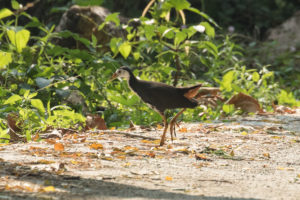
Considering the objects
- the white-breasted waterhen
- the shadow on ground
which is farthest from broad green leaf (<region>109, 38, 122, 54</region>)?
the shadow on ground

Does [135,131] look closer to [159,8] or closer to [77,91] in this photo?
[77,91]

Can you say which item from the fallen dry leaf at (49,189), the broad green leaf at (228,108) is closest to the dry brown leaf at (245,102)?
the broad green leaf at (228,108)

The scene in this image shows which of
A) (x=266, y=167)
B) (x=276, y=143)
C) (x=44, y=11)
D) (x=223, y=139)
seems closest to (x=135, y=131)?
(x=223, y=139)

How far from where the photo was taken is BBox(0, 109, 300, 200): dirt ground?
266 cm

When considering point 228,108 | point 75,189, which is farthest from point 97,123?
point 75,189

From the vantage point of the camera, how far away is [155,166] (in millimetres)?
3359

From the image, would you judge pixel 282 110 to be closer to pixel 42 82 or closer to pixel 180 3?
pixel 180 3

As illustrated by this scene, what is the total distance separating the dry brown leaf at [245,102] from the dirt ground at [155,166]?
119cm

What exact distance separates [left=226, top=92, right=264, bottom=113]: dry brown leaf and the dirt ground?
1.19 m

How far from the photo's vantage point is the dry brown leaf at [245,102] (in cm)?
629

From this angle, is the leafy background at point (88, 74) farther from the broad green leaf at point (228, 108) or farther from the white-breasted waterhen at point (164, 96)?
the white-breasted waterhen at point (164, 96)

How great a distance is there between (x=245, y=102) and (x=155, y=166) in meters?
3.24

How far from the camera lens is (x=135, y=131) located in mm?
5113

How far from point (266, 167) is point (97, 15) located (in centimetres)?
582
